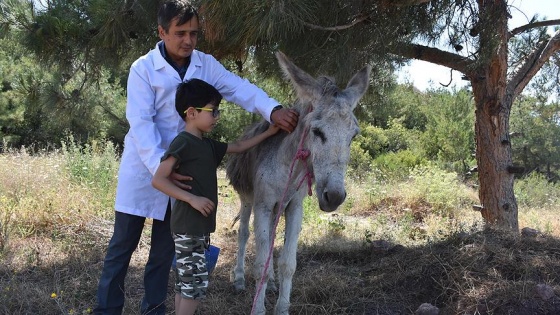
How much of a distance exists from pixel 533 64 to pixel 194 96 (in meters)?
4.63

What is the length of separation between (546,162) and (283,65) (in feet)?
50.3

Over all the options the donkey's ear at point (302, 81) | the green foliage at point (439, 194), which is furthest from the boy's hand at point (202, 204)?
the green foliage at point (439, 194)

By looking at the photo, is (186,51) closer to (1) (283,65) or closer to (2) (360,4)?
(1) (283,65)

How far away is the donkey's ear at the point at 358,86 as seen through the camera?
3.13m

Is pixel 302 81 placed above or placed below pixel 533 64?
below

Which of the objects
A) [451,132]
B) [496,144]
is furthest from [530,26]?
[451,132]

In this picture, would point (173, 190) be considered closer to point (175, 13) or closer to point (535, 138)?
point (175, 13)

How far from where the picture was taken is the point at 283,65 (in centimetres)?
315

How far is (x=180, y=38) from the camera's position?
10.0 ft

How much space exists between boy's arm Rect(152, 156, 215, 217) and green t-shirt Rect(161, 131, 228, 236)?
1.7 inches

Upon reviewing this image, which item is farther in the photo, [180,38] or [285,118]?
[285,118]

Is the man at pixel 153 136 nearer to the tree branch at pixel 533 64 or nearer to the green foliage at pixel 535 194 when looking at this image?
the tree branch at pixel 533 64

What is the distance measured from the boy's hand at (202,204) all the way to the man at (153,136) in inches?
14.3

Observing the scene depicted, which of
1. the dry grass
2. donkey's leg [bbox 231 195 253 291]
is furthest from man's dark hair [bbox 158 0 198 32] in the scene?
the dry grass
